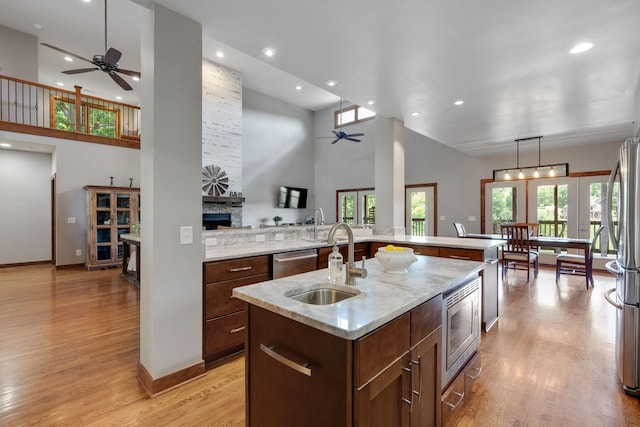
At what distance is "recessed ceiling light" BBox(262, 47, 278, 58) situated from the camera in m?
2.62

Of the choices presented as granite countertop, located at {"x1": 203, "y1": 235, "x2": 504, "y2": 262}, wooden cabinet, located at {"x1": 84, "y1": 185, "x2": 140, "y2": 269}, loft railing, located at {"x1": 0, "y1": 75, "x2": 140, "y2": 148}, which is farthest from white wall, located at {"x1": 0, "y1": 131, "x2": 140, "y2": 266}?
granite countertop, located at {"x1": 203, "y1": 235, "x2": 504, "y2": 262}

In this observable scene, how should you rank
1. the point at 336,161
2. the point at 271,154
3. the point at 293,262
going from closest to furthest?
the point at 293,262 → the point at 271,154 → the point at 336,161

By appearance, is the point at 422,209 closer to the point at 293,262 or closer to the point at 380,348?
the point at 293,262

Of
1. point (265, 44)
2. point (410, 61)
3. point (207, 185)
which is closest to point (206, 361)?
point (265, 44)

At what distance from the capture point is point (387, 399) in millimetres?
1144

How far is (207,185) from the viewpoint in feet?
22.6

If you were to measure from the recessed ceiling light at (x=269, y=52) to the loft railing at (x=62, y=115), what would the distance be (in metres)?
5.97

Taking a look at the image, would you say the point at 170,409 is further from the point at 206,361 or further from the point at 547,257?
the point at 547,257

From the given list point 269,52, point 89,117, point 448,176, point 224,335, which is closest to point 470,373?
point 224,335

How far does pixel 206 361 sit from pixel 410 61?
319 cm

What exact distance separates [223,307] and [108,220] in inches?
225

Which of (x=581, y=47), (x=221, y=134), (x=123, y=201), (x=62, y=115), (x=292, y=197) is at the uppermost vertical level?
(x=62, y=115)

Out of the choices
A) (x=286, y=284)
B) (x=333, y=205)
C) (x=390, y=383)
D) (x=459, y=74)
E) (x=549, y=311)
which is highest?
(x=459, y=74)

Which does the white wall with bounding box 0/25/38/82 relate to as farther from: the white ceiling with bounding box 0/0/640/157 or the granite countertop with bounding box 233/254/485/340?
the granite countertop with bounding box 233/254/485/340
